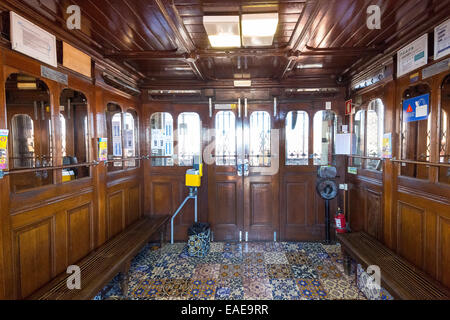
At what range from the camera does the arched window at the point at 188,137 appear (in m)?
3.99

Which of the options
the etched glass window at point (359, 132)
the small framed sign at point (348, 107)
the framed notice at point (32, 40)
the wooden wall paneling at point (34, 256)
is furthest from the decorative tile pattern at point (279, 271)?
the framed notice at point (32, 40)

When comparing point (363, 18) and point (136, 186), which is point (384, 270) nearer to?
A: point (363, 18)

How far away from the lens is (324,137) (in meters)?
3.93

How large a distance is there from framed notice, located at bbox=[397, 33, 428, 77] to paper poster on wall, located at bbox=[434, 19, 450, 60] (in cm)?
10

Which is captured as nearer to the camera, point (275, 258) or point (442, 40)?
point (442, 40)

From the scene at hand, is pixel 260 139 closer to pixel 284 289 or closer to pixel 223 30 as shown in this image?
pixel 223 30

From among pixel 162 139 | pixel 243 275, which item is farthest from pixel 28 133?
pixel 243 275

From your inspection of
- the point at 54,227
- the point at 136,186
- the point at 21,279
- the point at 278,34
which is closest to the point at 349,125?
the point at 278,34

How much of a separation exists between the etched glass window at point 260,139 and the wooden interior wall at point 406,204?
57.6 inches

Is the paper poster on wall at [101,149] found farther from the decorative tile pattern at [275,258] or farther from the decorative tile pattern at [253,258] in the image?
the decorative tile pattern at [275,258]

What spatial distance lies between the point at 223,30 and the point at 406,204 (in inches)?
105

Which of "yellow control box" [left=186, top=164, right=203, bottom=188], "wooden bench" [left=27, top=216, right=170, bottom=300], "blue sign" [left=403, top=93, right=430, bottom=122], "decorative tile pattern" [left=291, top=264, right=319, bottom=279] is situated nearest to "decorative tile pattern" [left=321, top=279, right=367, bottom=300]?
"decorative tile pattern" [left=291, top=264, right=319, bottom=279]

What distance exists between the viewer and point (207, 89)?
3883 millimetres
